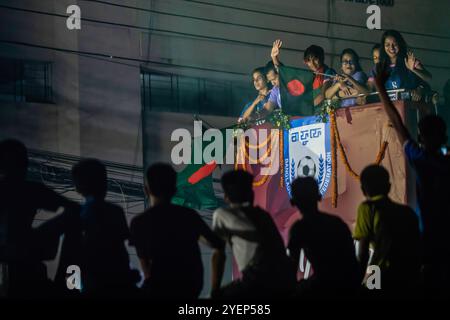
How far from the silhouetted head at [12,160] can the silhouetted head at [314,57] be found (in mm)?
4439

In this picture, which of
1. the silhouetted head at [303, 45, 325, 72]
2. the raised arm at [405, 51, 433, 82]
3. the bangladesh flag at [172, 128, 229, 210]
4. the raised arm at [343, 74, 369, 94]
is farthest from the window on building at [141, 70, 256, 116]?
the raised arm at [405, 51, 433, 82]

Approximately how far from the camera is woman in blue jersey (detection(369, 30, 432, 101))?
23.4 feet

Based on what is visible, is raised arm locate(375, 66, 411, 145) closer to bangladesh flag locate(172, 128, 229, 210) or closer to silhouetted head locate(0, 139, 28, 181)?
silhouetted head locate(0, 139, 28, 181)

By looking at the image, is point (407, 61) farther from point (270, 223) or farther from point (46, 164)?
point (270, 223)

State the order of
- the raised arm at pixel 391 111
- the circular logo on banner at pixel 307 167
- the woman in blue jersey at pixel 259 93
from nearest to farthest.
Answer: the raised arm at pixel 391 111 → the circular logo on banner at pixel 307 167 → the woman in blue jersey at pixel 259 93

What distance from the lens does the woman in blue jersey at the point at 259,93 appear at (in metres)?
8.00

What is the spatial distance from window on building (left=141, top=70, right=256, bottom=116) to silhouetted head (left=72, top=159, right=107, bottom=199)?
434cm

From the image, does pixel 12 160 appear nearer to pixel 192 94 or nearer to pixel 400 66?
pixel 400 66

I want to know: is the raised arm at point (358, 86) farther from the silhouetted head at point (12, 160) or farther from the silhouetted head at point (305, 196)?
the silhouetted head at point (12, 160)

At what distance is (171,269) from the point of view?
11.2ft

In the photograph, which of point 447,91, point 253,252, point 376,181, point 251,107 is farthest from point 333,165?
point 253,252

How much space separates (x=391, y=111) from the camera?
3695 mm

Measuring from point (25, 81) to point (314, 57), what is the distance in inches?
109

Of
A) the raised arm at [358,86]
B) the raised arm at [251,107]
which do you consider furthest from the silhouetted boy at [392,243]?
the raised arm at [251,107]
